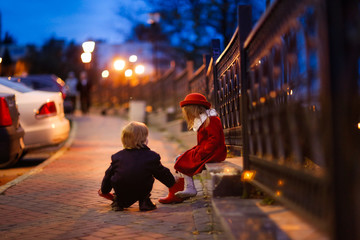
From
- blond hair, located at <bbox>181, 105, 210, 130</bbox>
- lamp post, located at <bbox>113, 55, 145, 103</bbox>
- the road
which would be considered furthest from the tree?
blond hair, located at <bbox>181, 105, 210, 130</bbox>

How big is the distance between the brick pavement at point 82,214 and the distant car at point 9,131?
46 cm

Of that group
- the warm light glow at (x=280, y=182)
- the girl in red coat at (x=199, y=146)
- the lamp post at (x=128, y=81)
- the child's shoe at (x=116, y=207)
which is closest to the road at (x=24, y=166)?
the child's shoe at (x=116, y=207)

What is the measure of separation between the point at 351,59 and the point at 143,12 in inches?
1246

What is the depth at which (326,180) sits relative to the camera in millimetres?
2215

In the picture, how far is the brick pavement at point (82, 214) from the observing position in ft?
16.0

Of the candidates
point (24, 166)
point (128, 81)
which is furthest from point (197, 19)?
point (24, 166)

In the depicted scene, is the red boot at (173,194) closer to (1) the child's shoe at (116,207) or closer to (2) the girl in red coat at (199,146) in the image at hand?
(2) the girl in red coat at (199,146)

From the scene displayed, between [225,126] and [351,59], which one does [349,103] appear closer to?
[351,59]

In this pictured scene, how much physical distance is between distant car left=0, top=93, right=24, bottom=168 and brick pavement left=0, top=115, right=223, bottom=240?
1.51 ft

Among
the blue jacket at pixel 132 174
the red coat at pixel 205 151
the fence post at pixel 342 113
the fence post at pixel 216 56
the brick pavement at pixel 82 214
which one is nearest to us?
the fence post at pixel 342 113

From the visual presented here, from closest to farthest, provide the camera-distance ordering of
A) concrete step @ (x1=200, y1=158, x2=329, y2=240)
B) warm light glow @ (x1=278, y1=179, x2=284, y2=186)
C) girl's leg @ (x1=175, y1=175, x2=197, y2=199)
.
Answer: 1. concrete step @ (x1=200, y1=158, x2=329, y2=240)
2. warm light glow @ (x1=278, y1=179, x2=284, y2=186)
3. girl's leg @ (x1=175, y1=175, x2=197, y2=199)

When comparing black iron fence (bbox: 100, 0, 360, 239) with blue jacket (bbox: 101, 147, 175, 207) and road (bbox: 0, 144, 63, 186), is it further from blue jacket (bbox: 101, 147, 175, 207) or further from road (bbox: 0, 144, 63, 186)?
road (bbox: 0, 144, 63, 186)

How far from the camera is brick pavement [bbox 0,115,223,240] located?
4883 millimetres

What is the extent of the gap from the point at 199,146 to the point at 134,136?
780 millimetres
